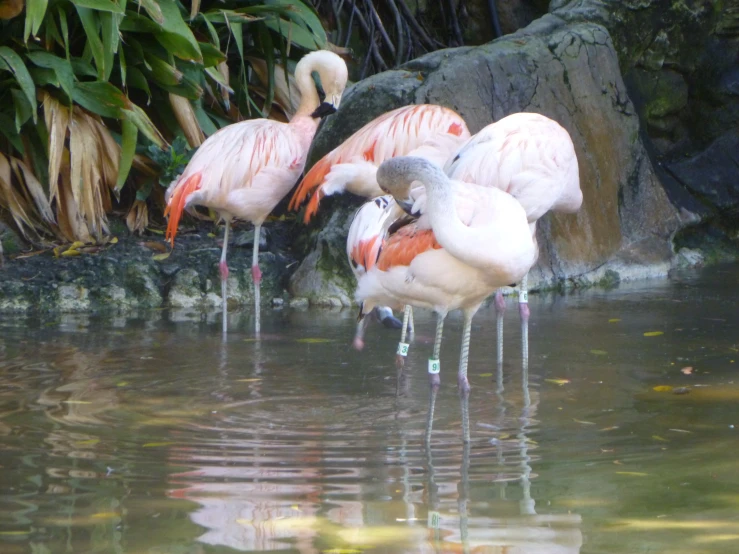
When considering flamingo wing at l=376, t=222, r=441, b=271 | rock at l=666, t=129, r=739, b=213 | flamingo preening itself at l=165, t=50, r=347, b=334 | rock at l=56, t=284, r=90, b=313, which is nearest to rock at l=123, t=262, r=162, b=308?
rock at l=56, t=284, r=90, b=313

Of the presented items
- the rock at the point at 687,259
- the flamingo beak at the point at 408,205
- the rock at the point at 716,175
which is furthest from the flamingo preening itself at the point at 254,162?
the rock at the point at 716,175

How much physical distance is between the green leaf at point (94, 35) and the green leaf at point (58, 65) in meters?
0.22

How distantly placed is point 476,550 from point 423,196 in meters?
1.74

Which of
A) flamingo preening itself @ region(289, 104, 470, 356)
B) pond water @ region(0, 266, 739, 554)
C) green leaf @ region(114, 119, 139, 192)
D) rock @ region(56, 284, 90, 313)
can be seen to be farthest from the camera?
green leaf @ region(114, 119, 139, 192)

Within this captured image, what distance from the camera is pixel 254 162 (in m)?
6.24

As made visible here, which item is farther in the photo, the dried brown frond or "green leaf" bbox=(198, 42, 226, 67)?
the dried brown frond

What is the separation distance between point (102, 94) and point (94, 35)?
0.40 meters

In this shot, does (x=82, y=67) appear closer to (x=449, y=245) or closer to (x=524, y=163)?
(x=524, y=163)

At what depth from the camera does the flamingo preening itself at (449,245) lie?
3.76 m

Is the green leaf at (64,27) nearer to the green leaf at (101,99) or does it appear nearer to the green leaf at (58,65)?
the green leaf at (58,65)

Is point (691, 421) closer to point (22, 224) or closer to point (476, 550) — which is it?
point (476, 550)

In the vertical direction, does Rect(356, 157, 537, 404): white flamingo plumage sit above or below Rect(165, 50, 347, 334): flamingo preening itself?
below

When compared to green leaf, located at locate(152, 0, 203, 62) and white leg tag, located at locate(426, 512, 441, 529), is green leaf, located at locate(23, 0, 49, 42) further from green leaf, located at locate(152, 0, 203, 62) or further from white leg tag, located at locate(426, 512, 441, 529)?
white leg tag, located at locate(426, 512, 441, 529)

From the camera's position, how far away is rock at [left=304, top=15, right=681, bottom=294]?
7262 mm
